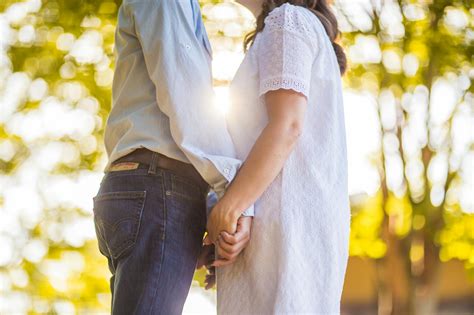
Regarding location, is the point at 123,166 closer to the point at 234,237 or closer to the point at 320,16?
the point at 234,237

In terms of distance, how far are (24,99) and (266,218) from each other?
809cm

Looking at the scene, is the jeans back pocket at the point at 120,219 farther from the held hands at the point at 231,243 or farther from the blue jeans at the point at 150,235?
the held hands at the point at 231,243

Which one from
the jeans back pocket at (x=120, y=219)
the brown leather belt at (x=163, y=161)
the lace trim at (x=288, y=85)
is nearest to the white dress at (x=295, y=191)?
the lace trim at (x=288, y=85)

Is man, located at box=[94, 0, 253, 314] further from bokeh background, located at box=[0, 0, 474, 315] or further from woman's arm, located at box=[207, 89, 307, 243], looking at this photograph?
bokeh background, located at box=[0, 0, 474, 315]

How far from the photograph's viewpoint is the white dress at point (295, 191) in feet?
8.14

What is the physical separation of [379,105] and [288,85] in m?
6.79

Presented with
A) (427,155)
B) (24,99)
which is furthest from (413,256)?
(24,99)

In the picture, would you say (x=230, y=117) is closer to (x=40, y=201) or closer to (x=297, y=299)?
(x=297, y=299)

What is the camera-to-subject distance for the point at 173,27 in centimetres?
262

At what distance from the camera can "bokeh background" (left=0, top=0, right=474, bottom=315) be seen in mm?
8719

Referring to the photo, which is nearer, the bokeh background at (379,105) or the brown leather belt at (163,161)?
the brown leather belt at (163,161)

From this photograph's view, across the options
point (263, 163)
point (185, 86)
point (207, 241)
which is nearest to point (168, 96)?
point (185, 86)

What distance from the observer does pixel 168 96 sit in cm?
253

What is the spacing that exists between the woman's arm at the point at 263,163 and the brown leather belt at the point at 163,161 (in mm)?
138
